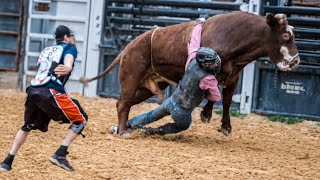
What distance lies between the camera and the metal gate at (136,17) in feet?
39.3

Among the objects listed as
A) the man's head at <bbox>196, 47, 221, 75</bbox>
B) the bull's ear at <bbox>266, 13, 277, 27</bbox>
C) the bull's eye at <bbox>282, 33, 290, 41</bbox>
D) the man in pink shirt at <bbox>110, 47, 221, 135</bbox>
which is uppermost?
the bull's ear at <bbox>266, 13, 277, 27</bbox>

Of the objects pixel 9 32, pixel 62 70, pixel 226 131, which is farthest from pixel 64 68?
pixel 9 32

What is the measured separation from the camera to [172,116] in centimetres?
832

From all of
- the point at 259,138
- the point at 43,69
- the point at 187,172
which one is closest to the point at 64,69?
the point at 43,69

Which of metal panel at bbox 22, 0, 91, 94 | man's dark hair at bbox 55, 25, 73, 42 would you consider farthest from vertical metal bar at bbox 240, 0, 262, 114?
man's dark hair at bbox 55, 25, 73, 42

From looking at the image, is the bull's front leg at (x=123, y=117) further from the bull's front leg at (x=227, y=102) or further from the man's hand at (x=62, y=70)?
the man's hand at (x=62, y=70)

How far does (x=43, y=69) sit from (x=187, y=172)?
159 cm

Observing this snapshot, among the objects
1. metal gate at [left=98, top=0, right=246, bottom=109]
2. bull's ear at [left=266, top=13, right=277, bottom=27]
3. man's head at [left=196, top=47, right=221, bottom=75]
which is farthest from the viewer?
metal gate at [left=98, top=0, right=246, bottom=109]

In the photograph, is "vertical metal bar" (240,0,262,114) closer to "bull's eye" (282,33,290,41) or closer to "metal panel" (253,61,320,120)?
"metal panel" (253,61,320,120)

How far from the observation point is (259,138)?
9.48 m

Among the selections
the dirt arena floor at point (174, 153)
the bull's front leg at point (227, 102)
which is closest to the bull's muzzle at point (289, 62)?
the bull's front leg at point (227, 102)

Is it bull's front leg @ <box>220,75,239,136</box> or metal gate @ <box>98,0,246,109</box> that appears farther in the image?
metal gate @ <box>98,0,246,109</box>

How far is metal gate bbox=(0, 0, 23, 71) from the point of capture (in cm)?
1722

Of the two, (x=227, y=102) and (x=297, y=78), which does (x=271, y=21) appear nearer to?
(x=227, y=102)
